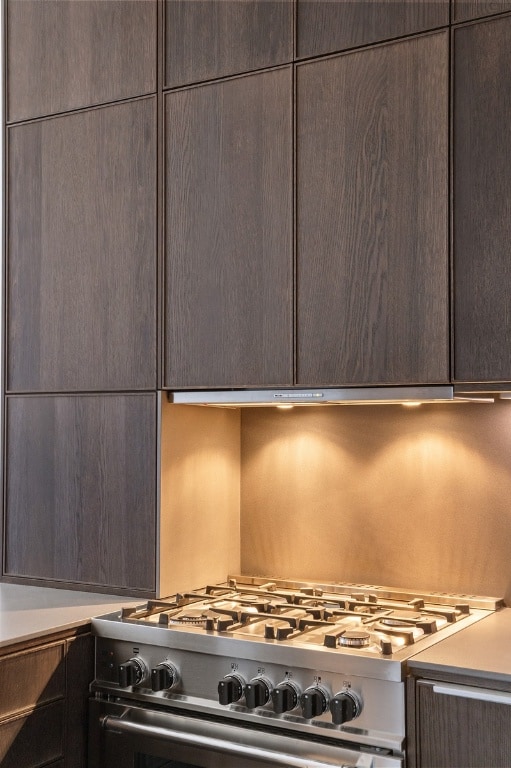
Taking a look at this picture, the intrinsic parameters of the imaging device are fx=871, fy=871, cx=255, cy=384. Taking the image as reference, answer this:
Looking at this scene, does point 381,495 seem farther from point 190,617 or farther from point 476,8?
point 476,8

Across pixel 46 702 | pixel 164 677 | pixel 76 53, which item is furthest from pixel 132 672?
pixel 76 53

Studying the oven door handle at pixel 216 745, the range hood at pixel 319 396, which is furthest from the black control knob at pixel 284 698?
the range hood at pixel 319 396

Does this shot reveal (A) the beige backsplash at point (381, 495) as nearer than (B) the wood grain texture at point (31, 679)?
No

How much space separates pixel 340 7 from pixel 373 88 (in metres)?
0.24

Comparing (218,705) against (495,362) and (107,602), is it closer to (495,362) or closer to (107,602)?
(107,602)

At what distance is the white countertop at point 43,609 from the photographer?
207cm

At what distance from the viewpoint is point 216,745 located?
6.50 feet

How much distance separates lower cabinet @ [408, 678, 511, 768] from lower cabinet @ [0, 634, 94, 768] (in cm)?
87

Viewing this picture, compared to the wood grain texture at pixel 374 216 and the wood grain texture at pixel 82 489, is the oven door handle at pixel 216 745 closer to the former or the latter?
the wood grain texture at pixel 82 489

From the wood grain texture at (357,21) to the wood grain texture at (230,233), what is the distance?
0.39ft

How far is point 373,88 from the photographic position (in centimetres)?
218

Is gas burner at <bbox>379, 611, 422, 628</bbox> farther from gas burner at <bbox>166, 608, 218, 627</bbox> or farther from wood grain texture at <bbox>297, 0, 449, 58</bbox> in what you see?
wood grain texture at <bbox>297, 0, 449, 58</bbox>

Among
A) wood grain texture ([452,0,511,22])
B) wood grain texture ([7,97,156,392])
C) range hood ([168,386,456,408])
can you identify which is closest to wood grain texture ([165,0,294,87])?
wood grain texture ([7,97,156,392])

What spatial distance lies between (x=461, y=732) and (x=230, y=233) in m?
1.37
